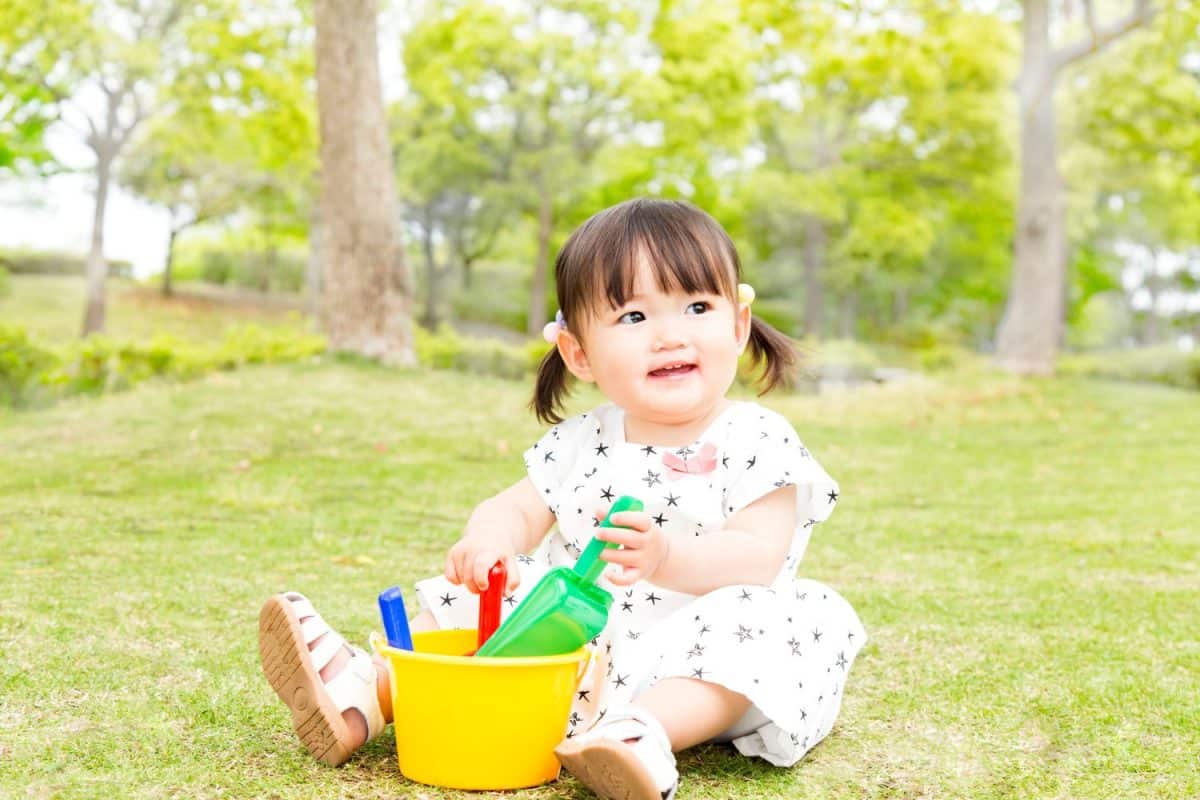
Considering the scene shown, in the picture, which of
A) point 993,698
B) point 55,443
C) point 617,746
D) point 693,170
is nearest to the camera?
point 617,746

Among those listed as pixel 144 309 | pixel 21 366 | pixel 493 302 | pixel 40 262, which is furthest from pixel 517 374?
pixel 40 262

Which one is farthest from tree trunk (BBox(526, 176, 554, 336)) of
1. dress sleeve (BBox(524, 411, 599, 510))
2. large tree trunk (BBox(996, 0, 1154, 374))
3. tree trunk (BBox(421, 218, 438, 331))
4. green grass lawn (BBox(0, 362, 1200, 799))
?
dress sleeve (BBox(524, 411, 599, 510))

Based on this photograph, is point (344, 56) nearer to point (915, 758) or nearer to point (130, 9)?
point (915, 758)

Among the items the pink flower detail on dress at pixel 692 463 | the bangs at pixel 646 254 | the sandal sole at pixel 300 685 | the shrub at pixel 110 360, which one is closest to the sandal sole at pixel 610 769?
the sandal sole at pixel 300 685

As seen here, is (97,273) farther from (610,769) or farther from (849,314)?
(610,769)

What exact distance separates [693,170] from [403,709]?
22.2 meters

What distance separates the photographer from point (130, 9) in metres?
17.4

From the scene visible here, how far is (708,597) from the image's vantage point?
2006 millimetres

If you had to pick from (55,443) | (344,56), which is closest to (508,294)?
(344,56)

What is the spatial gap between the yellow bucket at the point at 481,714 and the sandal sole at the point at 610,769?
0.10m

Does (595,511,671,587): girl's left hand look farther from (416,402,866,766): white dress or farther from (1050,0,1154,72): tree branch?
(1050,0,1154,72): tree branch

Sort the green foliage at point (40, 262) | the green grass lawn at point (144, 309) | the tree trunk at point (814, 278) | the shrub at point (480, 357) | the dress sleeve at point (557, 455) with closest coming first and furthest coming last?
the dress sleeve at point (557, 455)
the shrub at point (480, 357)
the green grass lawn at point (144, 309)
the tree trunk at point (814, 278)
the green foliage at point (40, 262)

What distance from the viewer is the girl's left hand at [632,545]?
5.84 feet

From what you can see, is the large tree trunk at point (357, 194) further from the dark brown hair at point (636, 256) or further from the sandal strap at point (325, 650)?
the sandal strap at point (325, 650)
